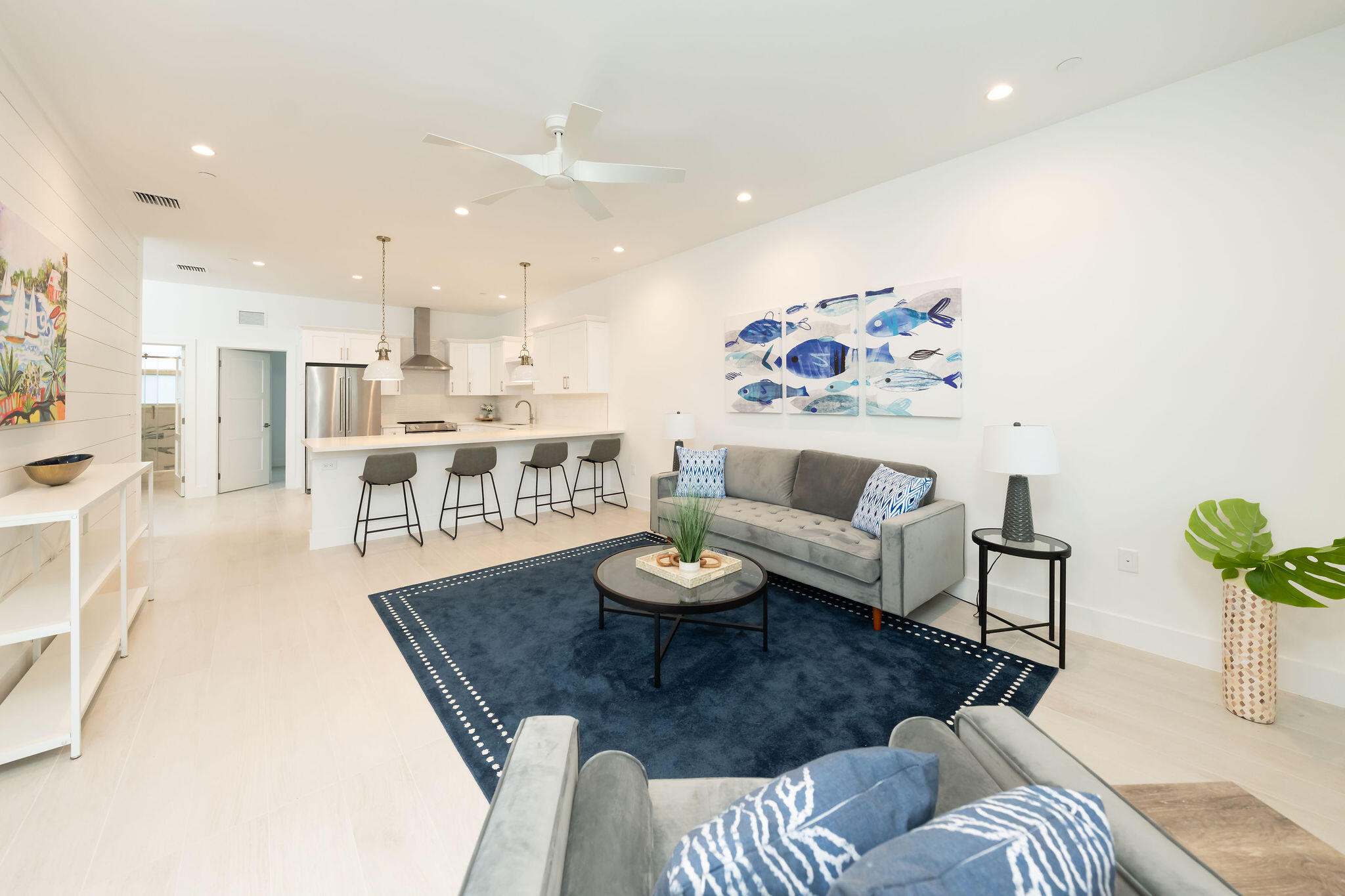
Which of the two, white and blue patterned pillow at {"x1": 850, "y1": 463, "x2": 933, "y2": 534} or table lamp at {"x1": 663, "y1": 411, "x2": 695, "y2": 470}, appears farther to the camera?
table lamp at {"x1": 663, "y1": 411, "x2": 695, "y2": 470}

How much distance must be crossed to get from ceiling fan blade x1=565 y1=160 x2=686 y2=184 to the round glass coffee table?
2029mm

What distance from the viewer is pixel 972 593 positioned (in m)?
3.36

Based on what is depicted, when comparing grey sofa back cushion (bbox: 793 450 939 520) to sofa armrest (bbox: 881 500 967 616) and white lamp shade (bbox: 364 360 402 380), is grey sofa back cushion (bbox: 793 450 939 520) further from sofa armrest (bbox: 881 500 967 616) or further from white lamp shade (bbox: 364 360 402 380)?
white lamp shade (bbox: 364 360 402 380)

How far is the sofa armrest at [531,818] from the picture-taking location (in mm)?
695

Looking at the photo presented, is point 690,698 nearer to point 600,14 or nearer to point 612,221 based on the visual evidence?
point 600,14

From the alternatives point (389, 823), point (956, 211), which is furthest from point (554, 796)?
point (956, 211)

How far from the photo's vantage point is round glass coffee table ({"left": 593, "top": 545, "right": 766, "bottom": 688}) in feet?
7.81

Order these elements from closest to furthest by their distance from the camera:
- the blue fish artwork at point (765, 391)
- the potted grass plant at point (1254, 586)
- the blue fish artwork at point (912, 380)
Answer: the potted grass plant at point (1254, 586), the blue fish artwork at point (912, 380), the blue fish artwork at point (765, 391)

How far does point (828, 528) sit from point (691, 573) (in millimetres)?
1227

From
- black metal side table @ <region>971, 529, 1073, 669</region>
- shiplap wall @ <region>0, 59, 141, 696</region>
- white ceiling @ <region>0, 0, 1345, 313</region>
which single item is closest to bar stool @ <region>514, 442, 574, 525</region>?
white ceiling @ <region>0, 0, 1345, 313</region>

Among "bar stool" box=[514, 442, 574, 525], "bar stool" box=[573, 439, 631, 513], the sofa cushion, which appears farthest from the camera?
"bar stool" box=[573, 439, 631, 513]

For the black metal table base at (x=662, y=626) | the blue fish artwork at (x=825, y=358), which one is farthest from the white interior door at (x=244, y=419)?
the blue fish artwork at (x=825, y=358)

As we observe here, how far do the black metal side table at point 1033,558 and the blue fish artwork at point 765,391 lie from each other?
184 cm

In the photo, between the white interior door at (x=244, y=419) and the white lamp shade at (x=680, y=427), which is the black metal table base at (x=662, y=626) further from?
the white interior door at (x=244, y=419)
